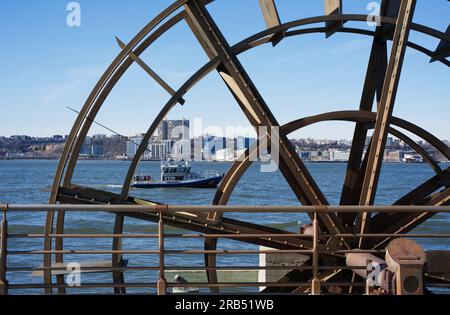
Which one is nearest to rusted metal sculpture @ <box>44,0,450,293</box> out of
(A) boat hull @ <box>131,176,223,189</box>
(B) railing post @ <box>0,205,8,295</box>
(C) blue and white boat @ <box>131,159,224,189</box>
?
(B) railing post @ <box>0,205,8,295</box>

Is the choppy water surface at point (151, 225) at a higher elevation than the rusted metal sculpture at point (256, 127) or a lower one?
lower

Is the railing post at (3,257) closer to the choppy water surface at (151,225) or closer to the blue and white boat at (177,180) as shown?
the choppy water surface at (151,225)

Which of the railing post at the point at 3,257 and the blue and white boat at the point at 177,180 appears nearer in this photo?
the railing post at the point at 3,257

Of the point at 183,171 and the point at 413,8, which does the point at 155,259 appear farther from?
the point at 183,171

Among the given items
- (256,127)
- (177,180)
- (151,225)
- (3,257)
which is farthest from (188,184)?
(3,257)

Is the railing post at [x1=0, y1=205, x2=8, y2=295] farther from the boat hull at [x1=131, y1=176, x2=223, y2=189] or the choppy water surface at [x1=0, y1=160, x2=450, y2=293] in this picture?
the boat hull at [x1=131, y1=176, x2=223, y2=189]

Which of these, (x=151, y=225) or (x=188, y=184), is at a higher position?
(x=188, y=184)

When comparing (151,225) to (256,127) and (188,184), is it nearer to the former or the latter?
(256,127)

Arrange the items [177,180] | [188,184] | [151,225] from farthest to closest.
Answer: [177,180] < [188,184] < [151,225]


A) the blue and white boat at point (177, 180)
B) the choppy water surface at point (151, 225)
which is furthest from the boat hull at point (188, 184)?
the choppy water surface at point (151, 225)

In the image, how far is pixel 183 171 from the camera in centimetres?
8588

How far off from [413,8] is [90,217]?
138 feet
